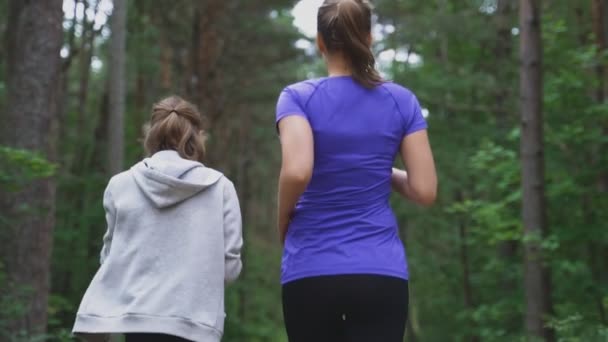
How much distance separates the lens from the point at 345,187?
3.09m

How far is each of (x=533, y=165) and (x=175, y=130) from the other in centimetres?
797

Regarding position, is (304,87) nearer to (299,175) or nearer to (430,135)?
(299,175)

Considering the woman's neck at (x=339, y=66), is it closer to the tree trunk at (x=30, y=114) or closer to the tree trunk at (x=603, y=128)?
the tree trunk at (x=30, y=114)

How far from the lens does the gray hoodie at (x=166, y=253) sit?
3.57 meters

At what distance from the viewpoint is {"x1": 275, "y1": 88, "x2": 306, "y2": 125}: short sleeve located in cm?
313

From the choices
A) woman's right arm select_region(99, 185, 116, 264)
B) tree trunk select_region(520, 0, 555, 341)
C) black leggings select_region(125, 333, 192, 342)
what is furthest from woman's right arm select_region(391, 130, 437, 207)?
tree trunk select_region(520, 0, 555, 341)

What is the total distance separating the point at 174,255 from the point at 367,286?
0.98 meters

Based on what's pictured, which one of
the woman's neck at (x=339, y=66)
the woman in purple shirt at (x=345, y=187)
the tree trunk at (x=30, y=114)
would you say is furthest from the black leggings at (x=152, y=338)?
the tree trunk at (x=30, y=114)

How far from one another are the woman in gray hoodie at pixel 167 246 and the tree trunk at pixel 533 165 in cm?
769

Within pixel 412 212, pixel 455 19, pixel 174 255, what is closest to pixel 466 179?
pixel 412 212

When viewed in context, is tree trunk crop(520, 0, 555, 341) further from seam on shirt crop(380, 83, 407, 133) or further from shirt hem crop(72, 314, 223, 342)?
seam on shirt crop(380, 83, 407, 133)

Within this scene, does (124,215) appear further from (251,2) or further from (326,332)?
(251,2)

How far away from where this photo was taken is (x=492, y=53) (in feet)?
60.1

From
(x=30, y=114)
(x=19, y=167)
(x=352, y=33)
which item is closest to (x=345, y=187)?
(x=352, y=33)
